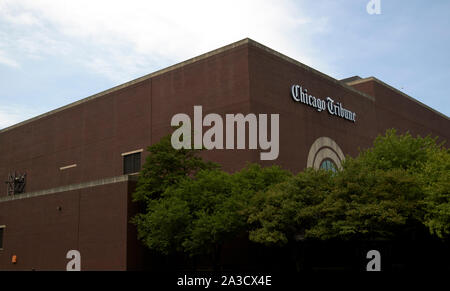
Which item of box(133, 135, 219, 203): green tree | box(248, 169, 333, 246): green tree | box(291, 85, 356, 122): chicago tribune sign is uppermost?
box(291, 85, 356, 122): chicago tribune sign

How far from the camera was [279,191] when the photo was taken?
3169 cm

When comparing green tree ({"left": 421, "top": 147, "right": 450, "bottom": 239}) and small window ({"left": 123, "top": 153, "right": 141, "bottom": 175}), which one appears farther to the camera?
small window ({"left": 123, "top": 153, "right": 141, "bottom": 175})

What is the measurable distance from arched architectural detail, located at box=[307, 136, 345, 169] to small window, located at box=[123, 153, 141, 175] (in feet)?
52.8

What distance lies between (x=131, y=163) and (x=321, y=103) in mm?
19058

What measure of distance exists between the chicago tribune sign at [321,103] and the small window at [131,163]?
52.5 feet

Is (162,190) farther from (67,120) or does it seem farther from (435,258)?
(67,120)

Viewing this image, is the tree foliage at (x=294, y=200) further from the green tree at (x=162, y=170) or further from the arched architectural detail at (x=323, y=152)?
the arched architectural detail at (x=323, y=152)

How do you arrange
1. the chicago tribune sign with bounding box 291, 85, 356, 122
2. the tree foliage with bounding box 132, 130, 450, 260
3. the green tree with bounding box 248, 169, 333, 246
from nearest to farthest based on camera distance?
1. the tree foliage with bounding box 132, 130, 450, 260
2. the green tree with bounding box 248, 169, 333, 246
3. the chicago tribune sign with bounding box 291, 85, 356, 122

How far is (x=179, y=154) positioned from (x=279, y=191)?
382 inches

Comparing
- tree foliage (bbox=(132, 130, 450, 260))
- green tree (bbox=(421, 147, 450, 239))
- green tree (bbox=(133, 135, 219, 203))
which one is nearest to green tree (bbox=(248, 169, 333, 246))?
tree foliage (bbox=(132, 130, 450, 260))

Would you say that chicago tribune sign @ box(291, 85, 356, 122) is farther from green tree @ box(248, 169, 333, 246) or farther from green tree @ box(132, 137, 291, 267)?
green tree @ box(248, 169, 333, 246)

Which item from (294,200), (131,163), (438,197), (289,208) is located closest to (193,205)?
(294,200)

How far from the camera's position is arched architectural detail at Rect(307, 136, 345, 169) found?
1991 inches
